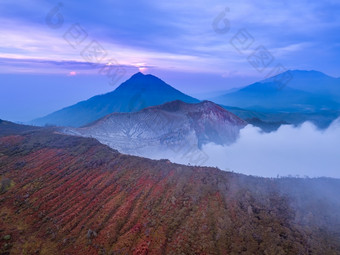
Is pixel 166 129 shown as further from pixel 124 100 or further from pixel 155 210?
pixel 124 100

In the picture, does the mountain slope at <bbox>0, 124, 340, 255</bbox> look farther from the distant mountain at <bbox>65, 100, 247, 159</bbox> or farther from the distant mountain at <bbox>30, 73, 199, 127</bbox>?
the distant mountain at <bbox>30, 73, 199, 127</bbox>

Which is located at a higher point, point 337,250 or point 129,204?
point 129,204

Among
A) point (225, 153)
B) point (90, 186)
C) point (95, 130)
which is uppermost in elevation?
point (95, 130)

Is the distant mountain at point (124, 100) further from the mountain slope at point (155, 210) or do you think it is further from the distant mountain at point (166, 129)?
the mountain slope at point (155, 210)

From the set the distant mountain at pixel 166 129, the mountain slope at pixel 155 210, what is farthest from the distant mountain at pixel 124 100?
the mountain slope at pixel 155 210

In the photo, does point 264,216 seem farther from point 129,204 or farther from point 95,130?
point 95,130

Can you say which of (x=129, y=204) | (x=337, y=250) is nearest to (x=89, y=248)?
(x=129, y=204)
